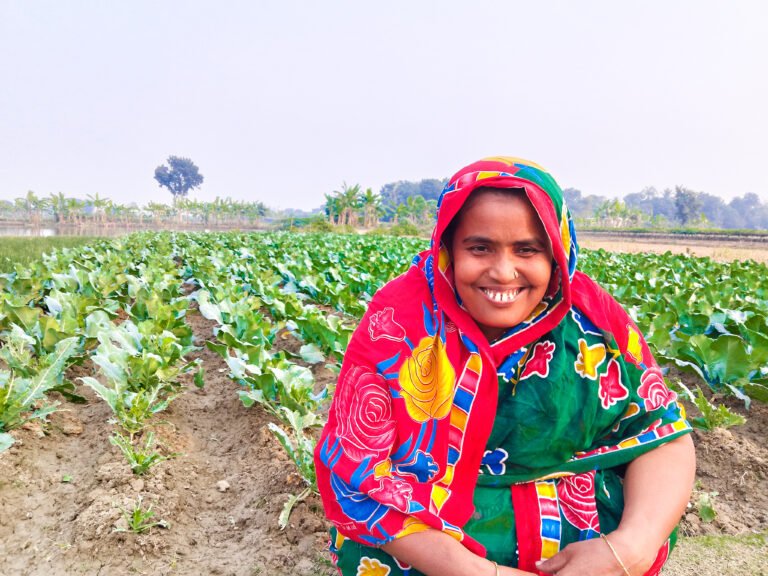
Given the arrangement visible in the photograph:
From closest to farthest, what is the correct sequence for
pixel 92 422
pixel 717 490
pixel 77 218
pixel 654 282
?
1. pixel 717 490
2. pixel 92 422
3. pixel 654 282
4. pixel 77 218

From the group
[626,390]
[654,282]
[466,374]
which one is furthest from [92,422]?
[654,282]

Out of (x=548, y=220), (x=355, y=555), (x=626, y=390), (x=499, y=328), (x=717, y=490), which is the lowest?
(x=717, y=490)

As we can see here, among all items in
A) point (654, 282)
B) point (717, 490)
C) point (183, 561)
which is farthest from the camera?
point (654, 282)

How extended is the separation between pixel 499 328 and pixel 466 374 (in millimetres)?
156

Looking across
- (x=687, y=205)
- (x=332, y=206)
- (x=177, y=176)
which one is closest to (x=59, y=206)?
(x=332, y=206)

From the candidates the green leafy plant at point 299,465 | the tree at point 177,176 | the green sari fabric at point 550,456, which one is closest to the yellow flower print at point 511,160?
Result: the green sari fabric at point 550,456

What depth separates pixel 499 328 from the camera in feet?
5.00

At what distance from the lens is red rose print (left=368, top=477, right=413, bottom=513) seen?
1347mm

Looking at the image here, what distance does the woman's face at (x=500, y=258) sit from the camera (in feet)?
4.56

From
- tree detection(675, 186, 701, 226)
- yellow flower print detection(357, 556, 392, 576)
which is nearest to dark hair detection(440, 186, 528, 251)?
yellow flower print detection(357, 556, 392, 576)

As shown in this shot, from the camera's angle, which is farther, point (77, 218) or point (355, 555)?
point (77, 218)

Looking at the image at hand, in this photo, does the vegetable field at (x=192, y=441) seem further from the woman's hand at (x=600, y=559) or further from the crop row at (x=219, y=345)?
the woman's hand at (x=600, y=559)

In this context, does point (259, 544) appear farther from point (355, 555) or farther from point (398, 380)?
point (398, 380)

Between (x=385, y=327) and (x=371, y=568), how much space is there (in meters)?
0.62
